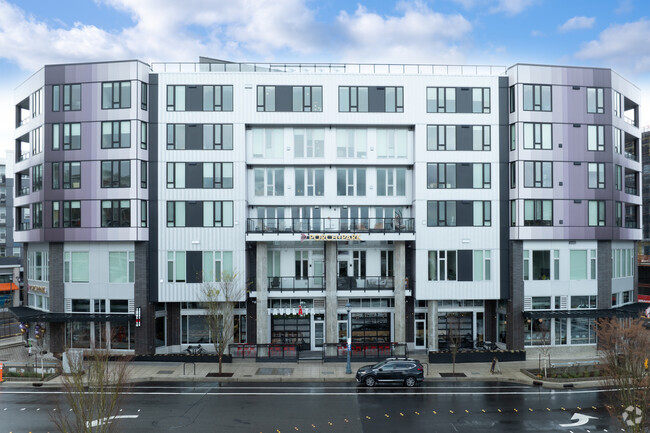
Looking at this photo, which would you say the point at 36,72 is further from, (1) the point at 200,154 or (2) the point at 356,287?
(2) the point at 356,287

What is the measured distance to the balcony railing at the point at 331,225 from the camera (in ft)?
129

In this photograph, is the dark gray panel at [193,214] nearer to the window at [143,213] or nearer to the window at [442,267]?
the window at [143,213]

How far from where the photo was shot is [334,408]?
2611cm

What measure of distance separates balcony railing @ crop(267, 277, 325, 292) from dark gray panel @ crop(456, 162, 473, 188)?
13252 mm

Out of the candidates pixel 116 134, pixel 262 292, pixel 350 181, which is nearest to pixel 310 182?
pixel 350 181

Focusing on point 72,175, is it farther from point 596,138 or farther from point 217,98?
point 596,138

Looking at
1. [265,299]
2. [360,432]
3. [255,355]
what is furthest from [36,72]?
[360,432]

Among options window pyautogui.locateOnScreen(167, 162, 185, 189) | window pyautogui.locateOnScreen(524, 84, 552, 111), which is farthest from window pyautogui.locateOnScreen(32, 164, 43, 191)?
window pyautogui.locateOnScreen(524, 84, 552, 111)

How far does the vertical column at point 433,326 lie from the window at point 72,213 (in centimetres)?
2810

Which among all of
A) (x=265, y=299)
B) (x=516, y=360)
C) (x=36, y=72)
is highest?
(x=36, y=72)

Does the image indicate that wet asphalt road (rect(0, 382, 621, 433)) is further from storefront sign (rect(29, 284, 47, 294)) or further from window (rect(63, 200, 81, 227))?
window (rect(63, 200, 81, 227))

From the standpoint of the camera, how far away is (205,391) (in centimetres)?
2972

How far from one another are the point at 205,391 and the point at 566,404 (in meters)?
20.1

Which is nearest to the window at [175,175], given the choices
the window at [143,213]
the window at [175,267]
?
the window at [143,213]
